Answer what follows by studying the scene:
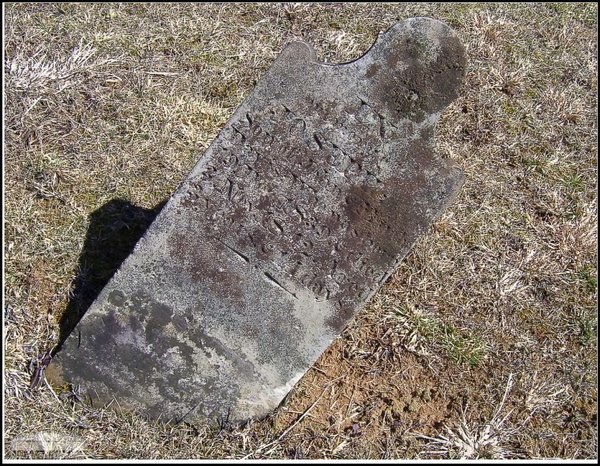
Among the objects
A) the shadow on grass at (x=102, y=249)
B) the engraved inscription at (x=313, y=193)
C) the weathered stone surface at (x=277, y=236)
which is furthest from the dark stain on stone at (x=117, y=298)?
the engraved inscription at (x=313, y=193)

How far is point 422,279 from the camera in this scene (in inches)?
147

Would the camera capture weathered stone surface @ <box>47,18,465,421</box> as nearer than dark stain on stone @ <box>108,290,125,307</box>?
Yes

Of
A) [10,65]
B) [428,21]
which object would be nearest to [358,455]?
[428,21]

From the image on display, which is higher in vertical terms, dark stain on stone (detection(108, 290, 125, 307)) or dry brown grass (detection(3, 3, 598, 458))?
dry brown grass (detection(3, 3, 598, 458))

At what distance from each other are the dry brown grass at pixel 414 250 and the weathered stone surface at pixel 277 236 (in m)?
0.20

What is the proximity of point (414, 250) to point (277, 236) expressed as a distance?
117 centimetres

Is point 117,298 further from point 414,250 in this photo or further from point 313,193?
point 414,250

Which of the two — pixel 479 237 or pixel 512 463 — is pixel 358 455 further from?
pixel 479 237

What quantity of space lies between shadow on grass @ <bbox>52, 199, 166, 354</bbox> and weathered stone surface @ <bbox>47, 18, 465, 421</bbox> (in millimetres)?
355

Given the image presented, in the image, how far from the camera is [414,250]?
3.87m

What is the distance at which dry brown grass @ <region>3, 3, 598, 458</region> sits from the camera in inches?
124

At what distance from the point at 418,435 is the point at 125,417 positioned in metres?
1.27

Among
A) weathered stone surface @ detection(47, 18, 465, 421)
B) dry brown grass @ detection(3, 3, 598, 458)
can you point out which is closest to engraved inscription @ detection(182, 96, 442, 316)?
weathered stone surface @ detection(47, 18, 465, 421)

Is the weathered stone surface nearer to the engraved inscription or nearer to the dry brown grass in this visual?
the engraved inscription
